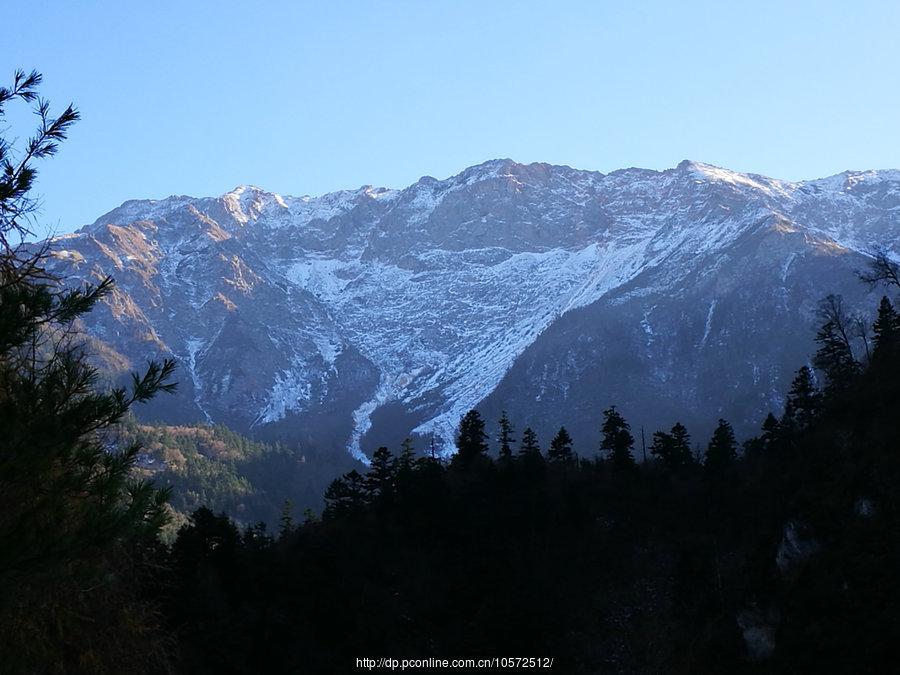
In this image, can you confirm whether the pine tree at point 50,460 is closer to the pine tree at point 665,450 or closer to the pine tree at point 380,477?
the pine tree at point 380,477

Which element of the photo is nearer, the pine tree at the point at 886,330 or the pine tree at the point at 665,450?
the pine tree at the point at 886,330

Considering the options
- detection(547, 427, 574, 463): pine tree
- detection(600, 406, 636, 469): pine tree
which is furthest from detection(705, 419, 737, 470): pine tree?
detection(547, 427, 574, 463): pine tree

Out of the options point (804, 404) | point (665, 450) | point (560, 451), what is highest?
point (804, 404)

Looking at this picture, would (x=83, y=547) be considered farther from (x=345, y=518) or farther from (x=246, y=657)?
(x=345, y=518)

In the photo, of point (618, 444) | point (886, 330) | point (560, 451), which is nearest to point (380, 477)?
point (560, 451)

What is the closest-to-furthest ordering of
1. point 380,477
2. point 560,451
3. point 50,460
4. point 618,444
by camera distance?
point 50,460
point 380,477
point 618,444
point 560,451

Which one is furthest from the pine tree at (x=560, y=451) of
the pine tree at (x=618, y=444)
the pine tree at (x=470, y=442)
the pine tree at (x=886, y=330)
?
the pine tree at (x=886, y=330)

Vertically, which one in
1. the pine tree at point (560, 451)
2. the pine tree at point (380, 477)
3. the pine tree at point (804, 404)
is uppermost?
the pine tree at point (804, 404)

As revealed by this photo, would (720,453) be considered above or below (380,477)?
above

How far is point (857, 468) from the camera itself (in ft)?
149

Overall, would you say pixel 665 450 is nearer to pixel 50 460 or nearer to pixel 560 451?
pixel 560 451

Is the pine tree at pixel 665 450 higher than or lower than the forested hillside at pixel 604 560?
higher

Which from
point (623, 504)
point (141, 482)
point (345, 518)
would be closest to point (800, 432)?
point (623, 504)

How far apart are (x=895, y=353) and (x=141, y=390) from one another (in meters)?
54.5
